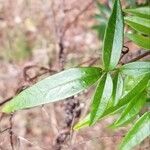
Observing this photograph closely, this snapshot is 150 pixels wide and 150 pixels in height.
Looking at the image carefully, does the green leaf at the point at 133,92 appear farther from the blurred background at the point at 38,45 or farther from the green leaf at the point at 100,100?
the blurred background at the point at 38,45

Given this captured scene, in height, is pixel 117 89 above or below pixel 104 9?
above

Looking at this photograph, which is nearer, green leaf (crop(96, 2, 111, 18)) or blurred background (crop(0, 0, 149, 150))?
green leaf (crop(96, 2, 111, 18))

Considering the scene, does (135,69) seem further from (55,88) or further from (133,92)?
(55,88)

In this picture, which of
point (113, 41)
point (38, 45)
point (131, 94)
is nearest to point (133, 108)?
point (131, 94)

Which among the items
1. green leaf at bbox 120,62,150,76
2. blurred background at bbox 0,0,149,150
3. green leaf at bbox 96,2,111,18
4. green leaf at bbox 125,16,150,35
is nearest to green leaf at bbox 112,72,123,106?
green leaf at bbox 120,62,150,76

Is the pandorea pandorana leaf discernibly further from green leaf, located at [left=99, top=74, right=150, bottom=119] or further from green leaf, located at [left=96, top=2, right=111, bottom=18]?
green leaf, located at [left=96, top=2, right=111, bottom=18]

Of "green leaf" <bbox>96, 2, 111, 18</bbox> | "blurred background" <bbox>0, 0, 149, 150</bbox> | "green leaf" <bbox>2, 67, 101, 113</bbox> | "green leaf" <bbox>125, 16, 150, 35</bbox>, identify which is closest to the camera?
"green leaf" <bbox>2, 67, 101, 113</bbox>

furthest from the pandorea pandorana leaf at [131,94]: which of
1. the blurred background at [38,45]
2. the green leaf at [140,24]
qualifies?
the blurred background at [38,45]
